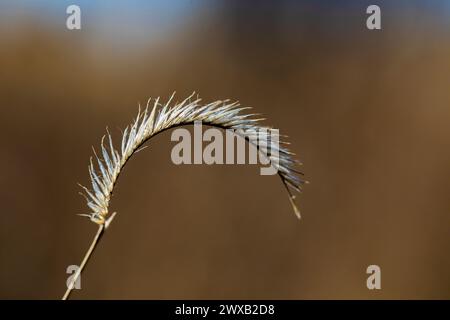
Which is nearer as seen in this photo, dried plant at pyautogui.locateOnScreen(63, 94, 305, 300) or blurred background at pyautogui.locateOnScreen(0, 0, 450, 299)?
dried plant at pyautogui.locateOnScreen(63, 94, 305, 300)

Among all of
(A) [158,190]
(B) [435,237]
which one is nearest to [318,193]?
(B) [435,237]

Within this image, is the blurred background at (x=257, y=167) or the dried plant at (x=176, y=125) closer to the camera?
the dried plant at (x=176, y=125)

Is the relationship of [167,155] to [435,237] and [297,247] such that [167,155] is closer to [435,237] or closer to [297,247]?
[297,247]

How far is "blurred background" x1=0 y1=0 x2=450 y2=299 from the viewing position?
189 inches

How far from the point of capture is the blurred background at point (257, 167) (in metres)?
4.80

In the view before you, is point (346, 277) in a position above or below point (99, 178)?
below

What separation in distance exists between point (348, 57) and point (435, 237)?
190 cm

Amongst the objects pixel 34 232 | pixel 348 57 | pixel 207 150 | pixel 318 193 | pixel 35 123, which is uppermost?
pixel 348 57

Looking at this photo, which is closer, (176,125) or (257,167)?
(176,125)

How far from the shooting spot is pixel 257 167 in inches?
189
